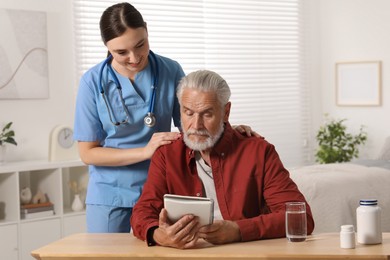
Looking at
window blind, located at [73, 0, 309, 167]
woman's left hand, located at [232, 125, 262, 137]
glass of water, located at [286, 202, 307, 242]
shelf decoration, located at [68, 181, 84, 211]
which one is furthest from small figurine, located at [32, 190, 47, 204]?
glass of water, located at [286, 202, 307, 242]

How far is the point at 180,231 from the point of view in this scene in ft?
7.66

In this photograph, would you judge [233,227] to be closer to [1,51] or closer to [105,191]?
[105,191]

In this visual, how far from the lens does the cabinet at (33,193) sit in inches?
181

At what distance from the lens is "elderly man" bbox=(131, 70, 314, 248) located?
2633mm

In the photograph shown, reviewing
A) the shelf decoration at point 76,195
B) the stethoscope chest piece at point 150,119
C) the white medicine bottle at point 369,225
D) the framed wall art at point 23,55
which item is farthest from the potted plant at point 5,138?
the white medicine bottle at point 369,225

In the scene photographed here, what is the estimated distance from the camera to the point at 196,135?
2.63m

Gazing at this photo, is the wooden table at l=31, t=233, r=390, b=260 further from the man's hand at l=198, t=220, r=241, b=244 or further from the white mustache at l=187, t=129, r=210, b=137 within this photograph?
the white mustache at l=187, t=129, r=210, b=137

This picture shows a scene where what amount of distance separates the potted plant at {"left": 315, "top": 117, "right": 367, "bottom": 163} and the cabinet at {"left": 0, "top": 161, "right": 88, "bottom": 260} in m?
2.13

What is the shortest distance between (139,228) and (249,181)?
0.41 meters

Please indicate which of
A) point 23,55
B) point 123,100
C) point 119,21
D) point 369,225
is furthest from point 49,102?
point 369,225

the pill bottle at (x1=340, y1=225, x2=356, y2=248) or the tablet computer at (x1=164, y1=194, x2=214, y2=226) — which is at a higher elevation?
the tablet computer at (x1=164, y1=194, x2=214, y2=226)

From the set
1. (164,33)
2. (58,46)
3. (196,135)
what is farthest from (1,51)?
(196,135)

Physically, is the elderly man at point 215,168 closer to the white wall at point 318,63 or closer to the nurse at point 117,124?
the nurse at point 117,124

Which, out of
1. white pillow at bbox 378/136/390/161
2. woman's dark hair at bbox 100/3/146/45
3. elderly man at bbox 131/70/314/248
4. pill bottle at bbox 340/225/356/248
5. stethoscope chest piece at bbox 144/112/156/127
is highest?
woman's dark hair at bbox 100/3/146/45
